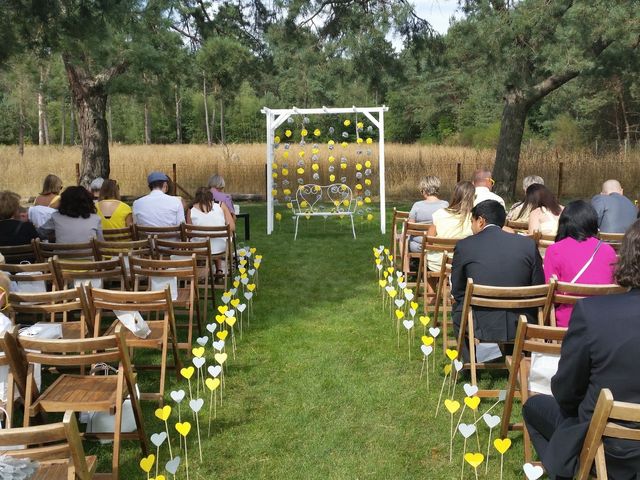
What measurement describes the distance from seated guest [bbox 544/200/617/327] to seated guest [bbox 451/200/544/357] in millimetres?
152

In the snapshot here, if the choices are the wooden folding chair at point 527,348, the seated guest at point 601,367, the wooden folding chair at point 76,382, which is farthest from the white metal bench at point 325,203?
the seated guest at point 601,367

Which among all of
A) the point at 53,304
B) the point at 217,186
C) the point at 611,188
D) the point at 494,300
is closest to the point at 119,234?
the point at 217,186

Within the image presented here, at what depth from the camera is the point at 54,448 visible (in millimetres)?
2227

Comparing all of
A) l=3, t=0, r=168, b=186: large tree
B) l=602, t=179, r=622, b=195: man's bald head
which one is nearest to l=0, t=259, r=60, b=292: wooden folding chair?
l=3, t=0, r=168, b=186: large tree

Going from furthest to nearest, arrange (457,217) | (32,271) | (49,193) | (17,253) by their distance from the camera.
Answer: (49,193)
(457,217)
(17,253)
(32,271)

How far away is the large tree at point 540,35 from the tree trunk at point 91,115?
7.16m

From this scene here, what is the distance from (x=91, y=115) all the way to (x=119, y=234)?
27.3ft

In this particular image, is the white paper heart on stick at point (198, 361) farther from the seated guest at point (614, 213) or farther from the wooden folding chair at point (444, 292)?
the seated guest at point (614, 213)

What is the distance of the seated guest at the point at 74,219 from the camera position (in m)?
5.90

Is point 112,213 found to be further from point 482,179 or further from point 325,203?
point 325,203

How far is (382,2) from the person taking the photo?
14008mm

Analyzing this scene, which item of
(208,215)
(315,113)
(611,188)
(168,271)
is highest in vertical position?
(315,113)

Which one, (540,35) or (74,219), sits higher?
(540,35)

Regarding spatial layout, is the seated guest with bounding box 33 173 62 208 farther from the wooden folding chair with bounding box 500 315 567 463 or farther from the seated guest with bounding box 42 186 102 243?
the wooden folding chair with bounding box 500 315 567 463
